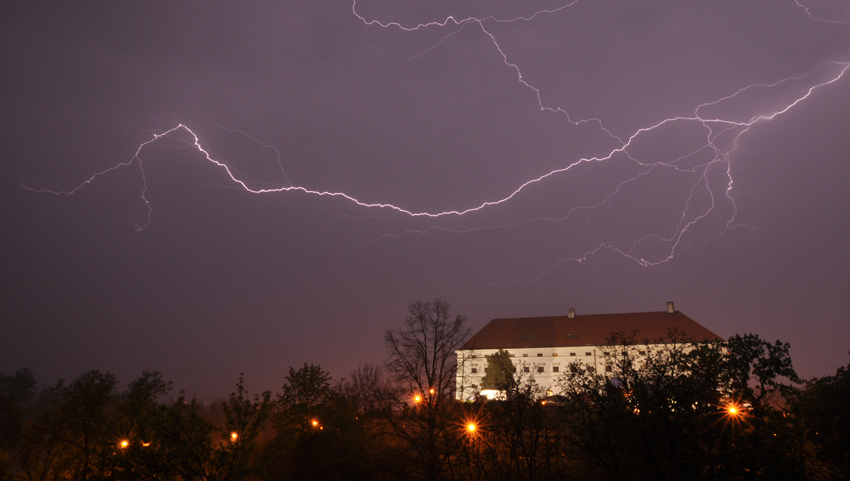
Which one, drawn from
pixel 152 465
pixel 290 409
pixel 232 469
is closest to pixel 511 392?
pixel 290 409

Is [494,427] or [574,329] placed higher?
[574,329]

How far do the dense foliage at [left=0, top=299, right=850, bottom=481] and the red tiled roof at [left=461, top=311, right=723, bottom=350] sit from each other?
28957mm

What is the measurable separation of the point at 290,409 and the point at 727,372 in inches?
923

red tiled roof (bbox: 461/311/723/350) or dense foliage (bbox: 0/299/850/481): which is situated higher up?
red tiled roof (bbox: 461/311/723/350)

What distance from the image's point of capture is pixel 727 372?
58.5 ft

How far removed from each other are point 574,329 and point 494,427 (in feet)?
130

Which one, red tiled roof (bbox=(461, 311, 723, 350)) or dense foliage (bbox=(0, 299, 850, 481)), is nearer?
dense foliage (bbox=(0, 299, 850, 481))

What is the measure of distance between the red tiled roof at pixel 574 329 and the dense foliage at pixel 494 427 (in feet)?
95.0

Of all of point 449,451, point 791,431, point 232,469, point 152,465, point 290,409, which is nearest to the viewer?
point 152,465

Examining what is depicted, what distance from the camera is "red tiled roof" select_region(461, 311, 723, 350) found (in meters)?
55.4

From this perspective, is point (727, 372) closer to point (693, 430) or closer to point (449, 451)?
point (693, 430)

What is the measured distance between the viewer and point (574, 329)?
59.7 meters

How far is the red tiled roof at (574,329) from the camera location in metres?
55.4

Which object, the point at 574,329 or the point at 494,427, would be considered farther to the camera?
the point at 574,329
